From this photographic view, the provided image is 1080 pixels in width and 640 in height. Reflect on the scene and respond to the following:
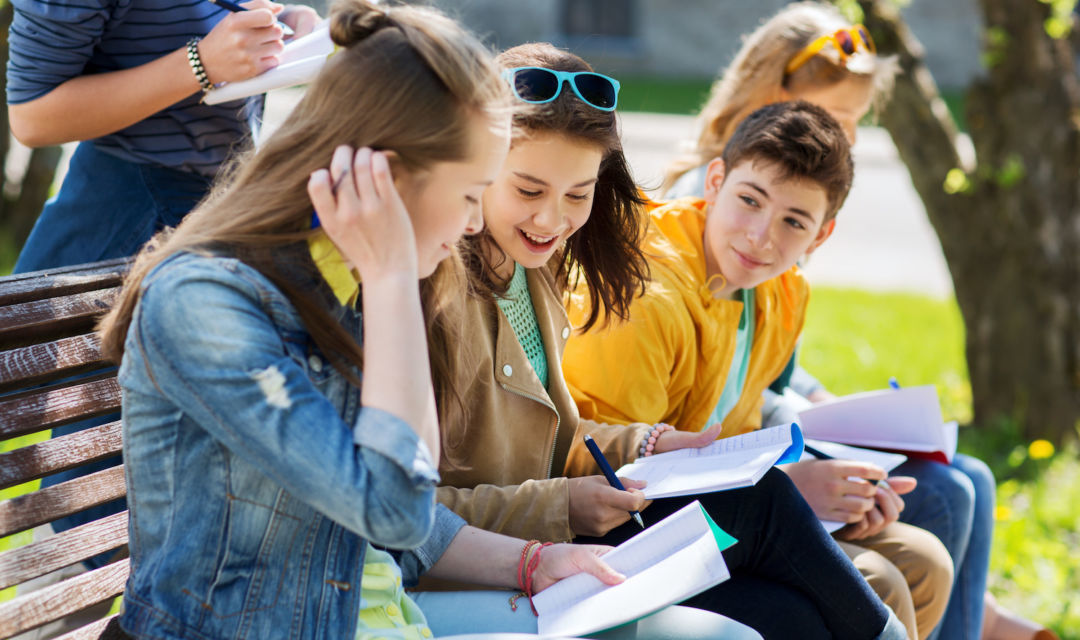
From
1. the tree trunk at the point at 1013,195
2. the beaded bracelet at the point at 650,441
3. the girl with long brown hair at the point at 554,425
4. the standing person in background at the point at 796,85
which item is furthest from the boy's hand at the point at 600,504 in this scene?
the tree trunk at the point at 1013,195

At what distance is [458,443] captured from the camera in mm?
2113

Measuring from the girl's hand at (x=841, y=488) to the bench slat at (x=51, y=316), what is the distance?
4.96 feet

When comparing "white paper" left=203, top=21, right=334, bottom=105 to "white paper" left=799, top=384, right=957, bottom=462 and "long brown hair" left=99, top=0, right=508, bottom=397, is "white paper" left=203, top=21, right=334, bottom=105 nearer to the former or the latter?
"long brown hair" left=99, top=0, right=508, bottom=397

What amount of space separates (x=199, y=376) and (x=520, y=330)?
3.23 ft

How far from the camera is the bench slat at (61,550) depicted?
1708mm

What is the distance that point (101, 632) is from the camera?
1.74 meters

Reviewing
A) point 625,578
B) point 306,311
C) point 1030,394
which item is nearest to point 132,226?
point 306,311

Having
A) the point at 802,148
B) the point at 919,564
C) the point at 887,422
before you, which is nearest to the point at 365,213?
the point at 802,148

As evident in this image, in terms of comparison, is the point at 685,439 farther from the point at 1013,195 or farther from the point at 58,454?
the point at 1013,195

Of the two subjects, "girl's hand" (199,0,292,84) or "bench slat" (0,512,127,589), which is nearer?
"bench slat" (0,512,127,589)

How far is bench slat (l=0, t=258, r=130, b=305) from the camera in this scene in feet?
6.55

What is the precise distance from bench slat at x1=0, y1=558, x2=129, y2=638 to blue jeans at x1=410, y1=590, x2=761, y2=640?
1.66 feet

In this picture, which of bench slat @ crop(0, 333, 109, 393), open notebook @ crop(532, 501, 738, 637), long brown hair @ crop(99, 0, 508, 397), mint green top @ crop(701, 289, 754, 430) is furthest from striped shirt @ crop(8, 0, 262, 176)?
mint green top @ crop(701, 289, 754, 430)

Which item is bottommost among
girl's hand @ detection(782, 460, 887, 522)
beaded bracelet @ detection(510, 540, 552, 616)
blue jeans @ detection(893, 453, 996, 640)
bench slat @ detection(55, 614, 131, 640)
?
blue jeans @ detection(893, 453, 996, 640)
